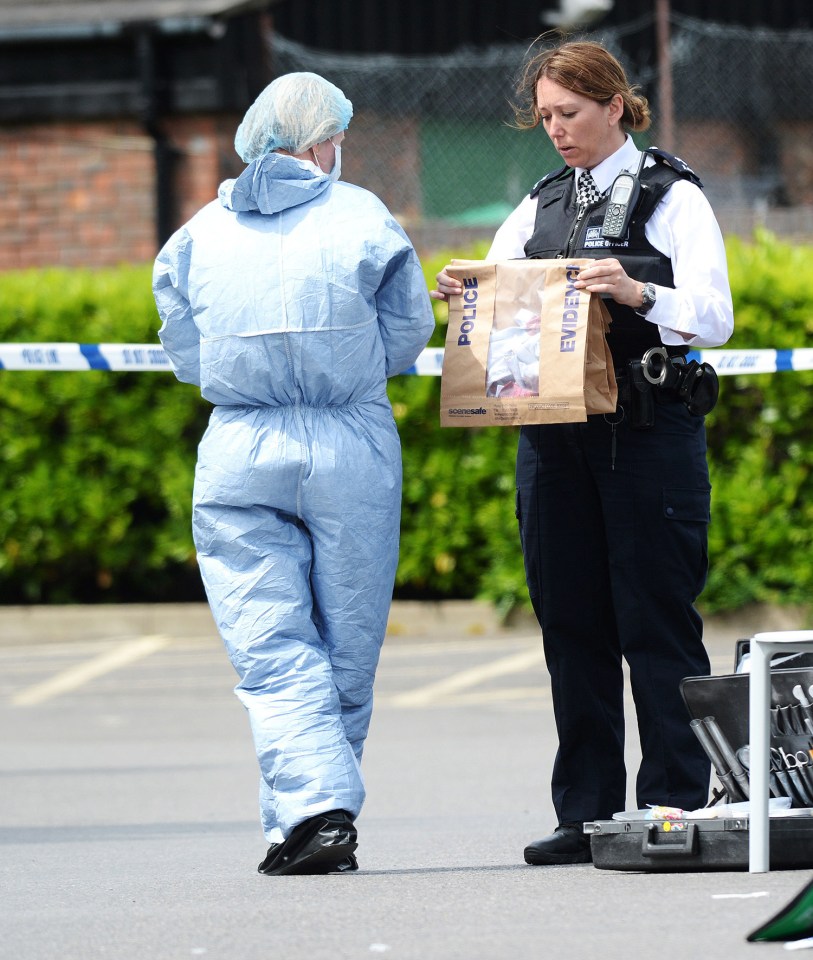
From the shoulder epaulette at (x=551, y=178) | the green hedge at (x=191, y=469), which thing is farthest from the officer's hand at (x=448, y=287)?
the green hedge at (x=191, y=469)

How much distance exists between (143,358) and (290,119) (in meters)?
2.36

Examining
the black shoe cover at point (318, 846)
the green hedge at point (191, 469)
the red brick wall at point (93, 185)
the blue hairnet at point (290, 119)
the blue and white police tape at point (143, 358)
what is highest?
the red brick wall at point (93, 185)

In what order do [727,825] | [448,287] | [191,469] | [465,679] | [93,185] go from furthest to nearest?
[93,185] < [191,469] < [465,679] < [448,287] < [727,825]

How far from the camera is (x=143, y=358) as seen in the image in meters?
6.91

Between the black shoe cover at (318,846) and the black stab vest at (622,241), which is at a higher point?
the black stab vest at (622,241)

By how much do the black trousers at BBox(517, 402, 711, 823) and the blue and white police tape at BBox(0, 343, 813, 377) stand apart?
189cm

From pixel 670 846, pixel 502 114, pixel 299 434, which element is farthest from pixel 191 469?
pixel 670 846

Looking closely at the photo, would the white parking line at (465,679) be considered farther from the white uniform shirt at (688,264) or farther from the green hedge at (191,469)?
the white uniform shirt at (688,264)

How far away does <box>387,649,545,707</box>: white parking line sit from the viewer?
366 inches

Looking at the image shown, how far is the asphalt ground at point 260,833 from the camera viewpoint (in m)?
3.75

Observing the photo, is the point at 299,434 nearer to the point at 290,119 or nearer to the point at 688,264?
the point at 290,119

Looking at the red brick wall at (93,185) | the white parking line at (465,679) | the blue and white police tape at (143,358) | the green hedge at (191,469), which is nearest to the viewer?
the blue and white police tape at (143,358)

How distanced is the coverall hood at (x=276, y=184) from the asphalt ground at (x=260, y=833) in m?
1.64

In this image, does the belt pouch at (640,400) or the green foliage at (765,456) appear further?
the green foliage at (765,456)
